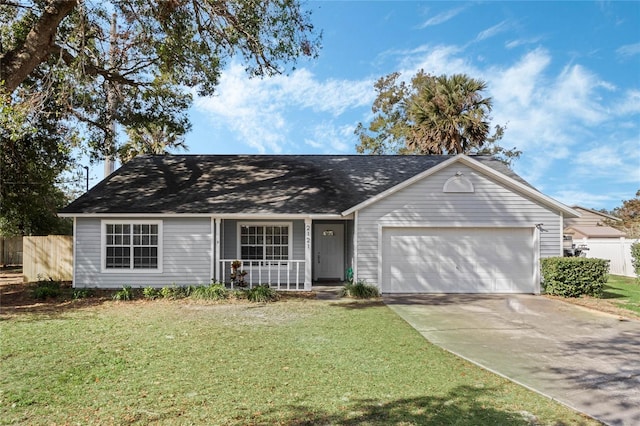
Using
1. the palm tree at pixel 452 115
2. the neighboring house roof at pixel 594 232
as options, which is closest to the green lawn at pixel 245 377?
the palm tree at pixel 452 115

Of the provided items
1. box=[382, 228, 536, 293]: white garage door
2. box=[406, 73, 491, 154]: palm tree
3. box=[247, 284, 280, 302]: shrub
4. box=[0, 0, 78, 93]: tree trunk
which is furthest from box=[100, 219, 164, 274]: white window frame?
box=[406, 73, 491, 154]: palm tree

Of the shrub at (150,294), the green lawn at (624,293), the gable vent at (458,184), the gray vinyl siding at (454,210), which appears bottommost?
the green lawn at (624,293)

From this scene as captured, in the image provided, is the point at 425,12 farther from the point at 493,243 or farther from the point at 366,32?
the point at 493,243

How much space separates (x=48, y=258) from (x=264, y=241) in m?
8.57

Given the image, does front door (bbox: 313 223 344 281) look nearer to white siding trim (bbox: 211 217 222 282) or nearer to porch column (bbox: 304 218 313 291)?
porch column (bbox: 304 218 313 291)

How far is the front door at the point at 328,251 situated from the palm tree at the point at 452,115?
10.9 meters

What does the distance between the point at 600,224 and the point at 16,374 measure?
153ft

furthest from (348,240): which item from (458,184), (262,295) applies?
(262,295)

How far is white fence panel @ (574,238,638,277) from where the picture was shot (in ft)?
57.9

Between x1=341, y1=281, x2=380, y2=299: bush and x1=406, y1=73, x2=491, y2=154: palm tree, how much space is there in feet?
44.8

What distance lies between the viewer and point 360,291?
38.3 feet

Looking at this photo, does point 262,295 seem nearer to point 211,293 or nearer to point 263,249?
point 211,293

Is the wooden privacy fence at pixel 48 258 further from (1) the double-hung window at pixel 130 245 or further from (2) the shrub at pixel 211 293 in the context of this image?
(2) the shrub at pixel 211 293

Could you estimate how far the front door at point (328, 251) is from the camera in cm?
1524
